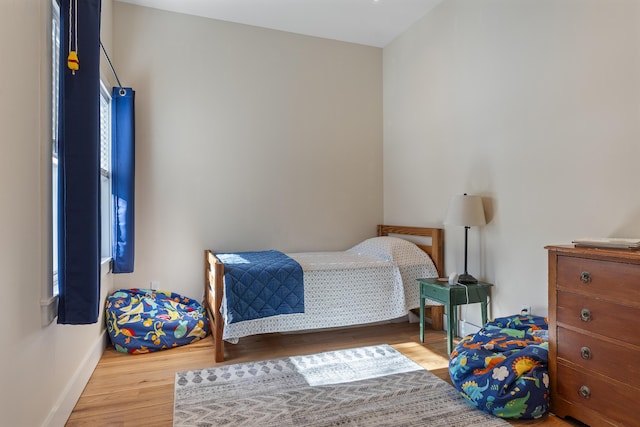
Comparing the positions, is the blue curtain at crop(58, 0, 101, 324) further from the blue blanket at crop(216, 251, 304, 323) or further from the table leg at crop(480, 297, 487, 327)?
the table leg at crop(480, 297, 487, 327)

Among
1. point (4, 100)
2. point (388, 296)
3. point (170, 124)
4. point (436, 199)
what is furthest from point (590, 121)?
point (170, 124)

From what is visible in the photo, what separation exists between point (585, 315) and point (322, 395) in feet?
4.60

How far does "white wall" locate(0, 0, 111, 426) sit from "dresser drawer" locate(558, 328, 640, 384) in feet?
7.70

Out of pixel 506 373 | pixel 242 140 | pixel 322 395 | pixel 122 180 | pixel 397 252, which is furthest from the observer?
pixel 242 140

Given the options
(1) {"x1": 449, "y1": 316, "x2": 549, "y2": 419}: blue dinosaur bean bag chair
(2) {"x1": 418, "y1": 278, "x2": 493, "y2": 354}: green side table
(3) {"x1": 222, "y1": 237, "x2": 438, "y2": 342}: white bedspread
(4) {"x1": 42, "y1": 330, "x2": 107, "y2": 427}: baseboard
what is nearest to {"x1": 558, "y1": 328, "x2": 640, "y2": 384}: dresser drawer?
(1) {"x1": 449, "y1": 316, "x2": 549, "y2": 419}: blue dinosaur bean bag chair

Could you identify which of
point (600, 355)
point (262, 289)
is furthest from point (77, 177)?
point (600, 355)

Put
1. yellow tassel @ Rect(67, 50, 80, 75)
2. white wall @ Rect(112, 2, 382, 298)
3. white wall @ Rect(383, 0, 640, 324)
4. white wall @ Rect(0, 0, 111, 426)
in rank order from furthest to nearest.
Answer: white wall @ Rect(112, 2, 382, 298)
white wall @ Rect(383, 0, 640, 324)
yellow tassel @ Rect(67, 50, 80, 75)
white wall @ Rect(0, 0, 111, 426)

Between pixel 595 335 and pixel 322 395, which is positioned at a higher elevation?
pixel 595 335

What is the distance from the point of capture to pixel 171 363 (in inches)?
109

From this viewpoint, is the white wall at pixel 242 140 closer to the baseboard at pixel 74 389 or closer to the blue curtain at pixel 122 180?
the blue curtain at pixel 122 180

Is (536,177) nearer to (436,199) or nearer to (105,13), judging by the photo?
(436,199)

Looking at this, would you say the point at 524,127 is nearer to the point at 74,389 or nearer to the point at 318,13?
the point at 318,13

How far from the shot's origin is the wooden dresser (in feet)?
5.41

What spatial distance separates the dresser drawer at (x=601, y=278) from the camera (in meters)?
1.65
